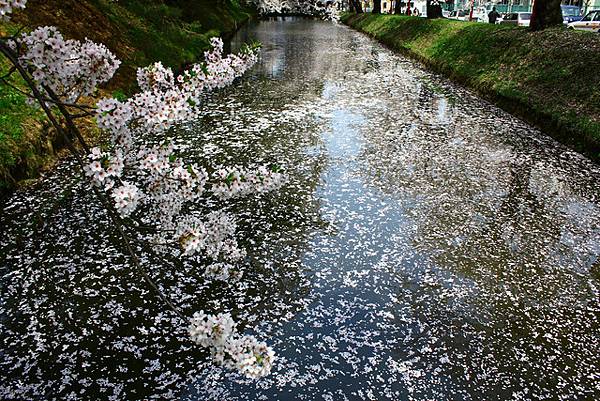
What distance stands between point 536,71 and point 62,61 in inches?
446

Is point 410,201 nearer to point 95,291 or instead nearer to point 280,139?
point 280,139

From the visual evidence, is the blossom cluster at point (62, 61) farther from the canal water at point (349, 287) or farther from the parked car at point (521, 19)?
the parked car at point (521, 19)

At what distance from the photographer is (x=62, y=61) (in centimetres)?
298

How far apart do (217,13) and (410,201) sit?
99.0 ft

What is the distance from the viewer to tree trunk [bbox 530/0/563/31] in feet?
45.2

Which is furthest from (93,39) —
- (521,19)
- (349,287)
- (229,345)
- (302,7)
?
(302,7)

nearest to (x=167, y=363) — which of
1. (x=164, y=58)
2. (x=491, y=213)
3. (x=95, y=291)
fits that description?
A: (x=95, y=291)

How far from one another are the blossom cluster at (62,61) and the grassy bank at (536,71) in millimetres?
7852

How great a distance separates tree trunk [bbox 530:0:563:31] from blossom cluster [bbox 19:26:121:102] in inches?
552

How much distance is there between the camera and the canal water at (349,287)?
3.34 m

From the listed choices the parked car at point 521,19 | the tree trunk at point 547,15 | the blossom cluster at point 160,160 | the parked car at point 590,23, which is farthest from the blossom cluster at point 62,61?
the parked car at point 521,19

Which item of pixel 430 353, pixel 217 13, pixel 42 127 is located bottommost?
pixel 430 353

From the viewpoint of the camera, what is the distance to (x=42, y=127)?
7.18 m

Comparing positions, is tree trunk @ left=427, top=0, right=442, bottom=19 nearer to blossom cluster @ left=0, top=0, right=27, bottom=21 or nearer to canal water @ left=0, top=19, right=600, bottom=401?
canal water @ left=0, top=19, right=600, bottom=401
